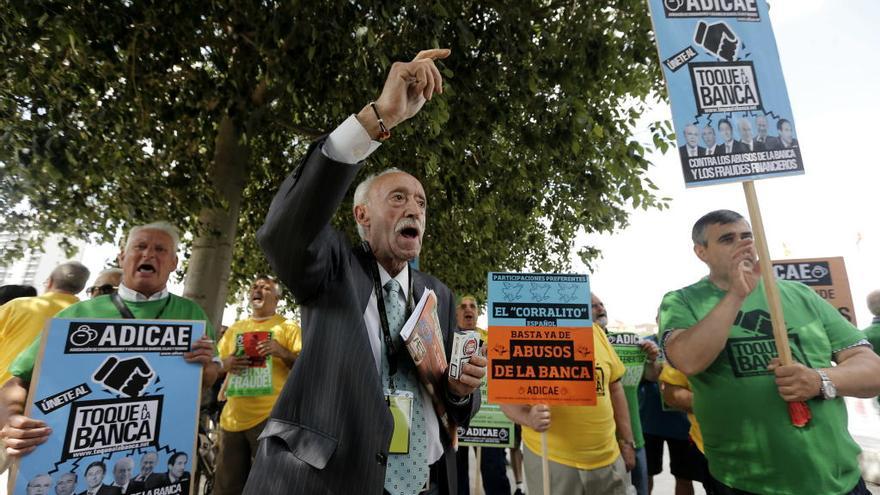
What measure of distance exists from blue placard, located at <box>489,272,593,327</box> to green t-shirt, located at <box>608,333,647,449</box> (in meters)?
1.67

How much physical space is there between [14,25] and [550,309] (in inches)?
162

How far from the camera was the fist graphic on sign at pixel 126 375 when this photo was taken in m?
2.26

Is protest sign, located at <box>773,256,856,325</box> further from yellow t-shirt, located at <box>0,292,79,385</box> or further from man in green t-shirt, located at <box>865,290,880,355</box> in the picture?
yellow t-shirt, located at <box>0,292,79,385</box>

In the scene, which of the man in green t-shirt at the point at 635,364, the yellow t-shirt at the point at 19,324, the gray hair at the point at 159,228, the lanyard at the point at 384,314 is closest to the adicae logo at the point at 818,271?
the man in green t-shirt at the point at 635,364

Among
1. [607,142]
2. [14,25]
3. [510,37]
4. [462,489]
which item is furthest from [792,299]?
[14,25]

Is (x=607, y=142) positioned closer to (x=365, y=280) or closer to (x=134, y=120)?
(x=365, y=280)

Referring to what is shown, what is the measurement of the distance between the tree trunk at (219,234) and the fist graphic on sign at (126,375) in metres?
2.52

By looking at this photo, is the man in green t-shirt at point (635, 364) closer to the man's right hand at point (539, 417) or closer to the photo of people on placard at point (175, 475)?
the man's right hand at point (539, 417)

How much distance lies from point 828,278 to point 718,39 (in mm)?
3365

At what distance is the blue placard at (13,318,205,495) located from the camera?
6.74 feet

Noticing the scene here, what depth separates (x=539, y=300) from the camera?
3.14m

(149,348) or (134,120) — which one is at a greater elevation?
(134,120)

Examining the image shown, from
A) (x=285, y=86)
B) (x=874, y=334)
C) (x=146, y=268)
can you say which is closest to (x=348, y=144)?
(x=146, y=268)

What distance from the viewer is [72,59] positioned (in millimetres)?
3961
